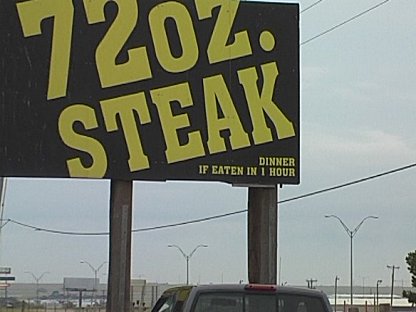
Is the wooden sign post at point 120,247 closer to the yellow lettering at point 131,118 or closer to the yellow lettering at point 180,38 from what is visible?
the yellow lettering at point 131,118

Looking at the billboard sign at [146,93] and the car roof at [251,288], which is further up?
the billboard sign at [146,93]

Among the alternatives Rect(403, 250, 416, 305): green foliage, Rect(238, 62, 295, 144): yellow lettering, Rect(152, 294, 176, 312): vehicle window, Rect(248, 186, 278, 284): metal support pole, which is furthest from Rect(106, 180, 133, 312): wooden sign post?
Rect(403, 250, 416, 305): green foliage

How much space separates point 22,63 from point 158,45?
2387 millimetres

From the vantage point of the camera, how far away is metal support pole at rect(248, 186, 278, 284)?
50.9ft

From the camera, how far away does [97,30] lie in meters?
15.6

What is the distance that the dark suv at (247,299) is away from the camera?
8602 millimetres

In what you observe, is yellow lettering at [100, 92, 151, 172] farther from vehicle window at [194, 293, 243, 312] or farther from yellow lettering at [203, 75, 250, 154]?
vehicle window at [194, 293, 243, 312]

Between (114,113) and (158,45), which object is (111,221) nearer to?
(114,113)

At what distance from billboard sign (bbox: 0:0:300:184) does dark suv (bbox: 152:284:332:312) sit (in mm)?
6479

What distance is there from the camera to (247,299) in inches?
345

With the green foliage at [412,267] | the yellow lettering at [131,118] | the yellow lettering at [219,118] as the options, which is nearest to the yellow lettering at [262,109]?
the yellow lettering at [219,118]

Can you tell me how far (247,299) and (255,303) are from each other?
9 cm

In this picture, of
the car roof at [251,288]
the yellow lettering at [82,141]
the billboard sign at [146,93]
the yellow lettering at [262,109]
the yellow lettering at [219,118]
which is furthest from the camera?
the yellow lettering at [262,109]

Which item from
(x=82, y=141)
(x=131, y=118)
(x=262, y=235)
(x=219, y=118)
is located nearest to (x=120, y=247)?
(x=82, y=141)
